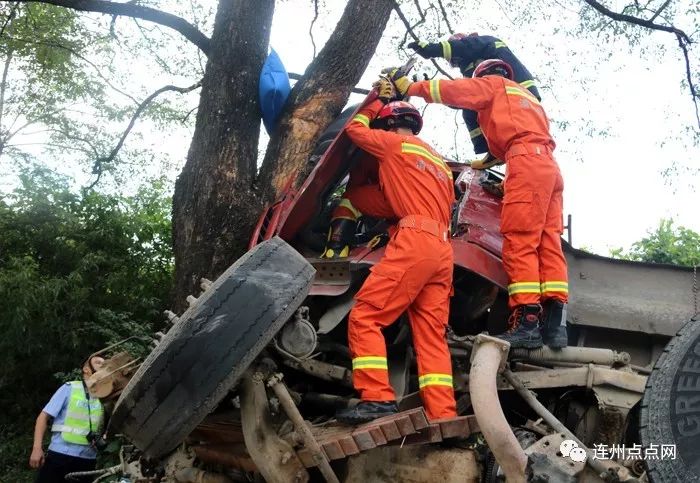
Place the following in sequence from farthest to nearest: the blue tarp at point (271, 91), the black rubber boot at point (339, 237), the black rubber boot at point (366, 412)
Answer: the blue tarp at point (271, 91) → the black rubber boot at point (339, 237) → the black rubber boot at point (366, 412)

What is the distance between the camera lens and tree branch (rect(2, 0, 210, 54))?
5.10 meters

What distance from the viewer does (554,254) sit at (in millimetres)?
3338

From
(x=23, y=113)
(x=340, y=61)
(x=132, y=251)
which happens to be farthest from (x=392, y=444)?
(x=23, y=113)

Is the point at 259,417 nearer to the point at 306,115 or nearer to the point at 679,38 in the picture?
the point at 306,115

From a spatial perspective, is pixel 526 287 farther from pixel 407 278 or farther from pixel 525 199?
pixel 407 278

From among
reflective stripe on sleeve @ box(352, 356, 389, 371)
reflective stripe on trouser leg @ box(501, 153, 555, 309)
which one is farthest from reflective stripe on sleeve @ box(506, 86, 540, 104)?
reflective stripe on sleeve @ box(352, 356, 389, 371)

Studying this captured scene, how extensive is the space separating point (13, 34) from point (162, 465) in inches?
358

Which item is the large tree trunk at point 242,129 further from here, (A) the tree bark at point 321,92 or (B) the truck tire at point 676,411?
(B) the truck tire at point 676,411

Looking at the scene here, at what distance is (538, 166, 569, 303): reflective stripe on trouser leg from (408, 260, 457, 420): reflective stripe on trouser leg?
1.48 ft

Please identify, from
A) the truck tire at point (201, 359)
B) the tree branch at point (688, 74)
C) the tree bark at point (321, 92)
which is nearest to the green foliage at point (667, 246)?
the tree branch at point (688, 74)

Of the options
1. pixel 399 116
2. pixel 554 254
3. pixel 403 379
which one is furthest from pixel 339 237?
pixel 554 254

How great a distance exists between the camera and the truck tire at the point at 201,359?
2.39 metres

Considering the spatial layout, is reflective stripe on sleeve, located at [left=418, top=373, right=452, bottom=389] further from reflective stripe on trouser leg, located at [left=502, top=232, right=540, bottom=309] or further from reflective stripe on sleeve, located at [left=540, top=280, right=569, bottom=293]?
reflective stripe on sleeve, located at [left=540, top=280, right=569, bottom=293]
